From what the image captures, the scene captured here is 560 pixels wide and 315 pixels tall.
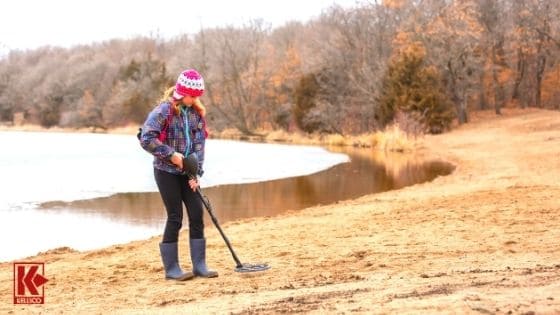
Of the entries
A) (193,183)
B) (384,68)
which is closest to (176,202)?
(193,183)

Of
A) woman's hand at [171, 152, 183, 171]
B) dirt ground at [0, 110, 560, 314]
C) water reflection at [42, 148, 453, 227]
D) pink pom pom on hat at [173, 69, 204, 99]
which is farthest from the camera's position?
water reflection at [42, 148, 453, 227]

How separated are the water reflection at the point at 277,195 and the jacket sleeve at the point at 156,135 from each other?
529 cm

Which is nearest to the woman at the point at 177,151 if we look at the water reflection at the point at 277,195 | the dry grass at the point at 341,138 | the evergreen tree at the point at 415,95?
the water reflection at the point at 277,195

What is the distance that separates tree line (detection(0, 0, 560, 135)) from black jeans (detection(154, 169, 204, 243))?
2855 cm

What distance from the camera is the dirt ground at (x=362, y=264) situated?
4449 millimetres

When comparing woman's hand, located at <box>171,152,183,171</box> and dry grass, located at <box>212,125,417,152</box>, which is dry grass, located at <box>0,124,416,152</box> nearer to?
dry grass, located at <box>212,125,417,152</box>

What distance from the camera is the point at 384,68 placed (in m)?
41.2

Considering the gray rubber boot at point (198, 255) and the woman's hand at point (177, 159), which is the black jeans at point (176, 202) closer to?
the gray rubber boot at point (198, 255)

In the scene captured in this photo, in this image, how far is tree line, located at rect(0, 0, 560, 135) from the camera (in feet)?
129

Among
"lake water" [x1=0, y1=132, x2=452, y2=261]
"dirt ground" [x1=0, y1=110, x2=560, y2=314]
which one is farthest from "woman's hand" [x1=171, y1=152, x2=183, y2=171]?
"lake water" [x1=0, y1=132, x2=452, y2=261]

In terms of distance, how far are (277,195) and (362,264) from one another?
840cm

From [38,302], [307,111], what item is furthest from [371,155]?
[38,302]

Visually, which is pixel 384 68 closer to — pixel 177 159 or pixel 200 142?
pixel 200 142

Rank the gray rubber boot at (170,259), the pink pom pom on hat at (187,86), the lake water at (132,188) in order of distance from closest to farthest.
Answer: the pink pom pom on hat at (187,86)
the gray rubber boot at (170,259)
the lake water at (132,188)
